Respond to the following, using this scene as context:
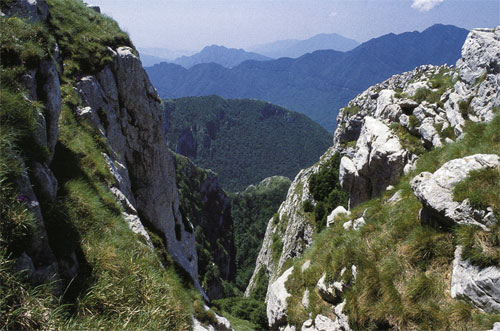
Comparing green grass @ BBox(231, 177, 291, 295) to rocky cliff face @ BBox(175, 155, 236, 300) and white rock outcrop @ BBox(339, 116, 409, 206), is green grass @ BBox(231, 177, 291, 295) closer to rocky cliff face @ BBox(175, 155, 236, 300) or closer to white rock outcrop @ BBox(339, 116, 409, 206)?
rocky cliff face @ BBox(175, 155, 236, 300)

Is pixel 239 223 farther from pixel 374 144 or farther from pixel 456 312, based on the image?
pixel 456 312

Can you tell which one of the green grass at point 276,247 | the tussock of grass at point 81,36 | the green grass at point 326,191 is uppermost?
the tussock of grass at point 81,36

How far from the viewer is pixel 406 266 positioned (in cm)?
768

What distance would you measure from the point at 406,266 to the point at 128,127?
19.2 meters

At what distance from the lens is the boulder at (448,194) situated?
7016 millimetres

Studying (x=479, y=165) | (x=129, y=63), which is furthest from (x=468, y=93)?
(x=129, y=63)

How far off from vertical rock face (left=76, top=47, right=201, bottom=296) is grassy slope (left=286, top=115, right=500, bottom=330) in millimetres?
10470

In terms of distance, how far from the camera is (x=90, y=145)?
1195 cm

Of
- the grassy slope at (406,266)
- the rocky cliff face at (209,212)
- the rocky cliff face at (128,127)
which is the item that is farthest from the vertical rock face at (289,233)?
the grassy slope at (406,266)

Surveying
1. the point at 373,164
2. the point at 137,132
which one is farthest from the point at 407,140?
the point at 137,132

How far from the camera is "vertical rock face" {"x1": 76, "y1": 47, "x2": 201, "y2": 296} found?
17.2 m

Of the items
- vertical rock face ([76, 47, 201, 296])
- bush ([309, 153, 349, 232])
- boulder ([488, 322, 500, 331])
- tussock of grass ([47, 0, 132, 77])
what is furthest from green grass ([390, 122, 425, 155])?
bush ([309, 153, 349, 232])

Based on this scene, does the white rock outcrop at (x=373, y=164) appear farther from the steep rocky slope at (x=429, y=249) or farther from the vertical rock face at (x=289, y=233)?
the vertical rock face at (x=289, y=233)

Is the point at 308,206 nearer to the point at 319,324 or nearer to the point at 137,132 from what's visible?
the point at 137,132
